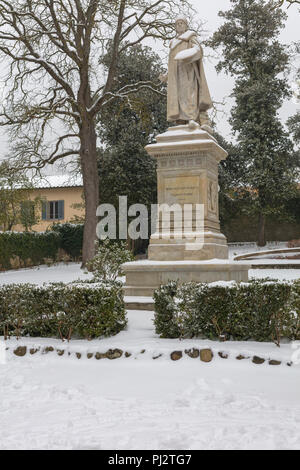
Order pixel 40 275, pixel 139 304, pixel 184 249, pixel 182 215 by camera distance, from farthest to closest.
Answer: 1. pixel 40 275
2. pixel 182 215
3. pixel 184 249
4. pixel 139 304

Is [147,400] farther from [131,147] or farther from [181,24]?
[131,147]

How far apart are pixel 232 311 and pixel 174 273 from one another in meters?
2.91

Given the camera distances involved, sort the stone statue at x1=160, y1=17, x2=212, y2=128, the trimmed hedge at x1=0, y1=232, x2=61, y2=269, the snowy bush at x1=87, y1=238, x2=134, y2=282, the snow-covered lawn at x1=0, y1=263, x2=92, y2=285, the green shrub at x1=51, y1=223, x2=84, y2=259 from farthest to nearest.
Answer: the green shrub at x1=51, y1=223, x2=84, y2=259
the trimmed hedge at x1=0, y1=232, x2=61, y2=269
the snow-covered lawn at x1=0, y1=263, x2=92, y2=285
the snowy bush at x1=87, y1=238, x2=134, y2=282
the stone statue at x1=160, y1=17, x2=212, y2=128

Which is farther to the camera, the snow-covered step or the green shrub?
the green shrub

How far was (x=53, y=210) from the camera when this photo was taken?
118 ft

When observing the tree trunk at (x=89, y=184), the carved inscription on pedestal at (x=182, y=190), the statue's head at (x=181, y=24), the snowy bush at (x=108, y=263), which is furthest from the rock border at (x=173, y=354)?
the tree trunk at (x=89, y=184)

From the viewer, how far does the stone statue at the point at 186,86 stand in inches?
414

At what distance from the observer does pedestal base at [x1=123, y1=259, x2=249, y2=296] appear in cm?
902

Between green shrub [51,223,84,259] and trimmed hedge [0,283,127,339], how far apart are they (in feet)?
61.7

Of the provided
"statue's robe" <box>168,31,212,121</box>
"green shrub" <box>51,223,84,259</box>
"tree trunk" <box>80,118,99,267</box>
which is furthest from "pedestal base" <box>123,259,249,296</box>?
"green shrub" <box>51,223,84,259</box>

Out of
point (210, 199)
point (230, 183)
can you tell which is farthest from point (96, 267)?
point (230, 183)

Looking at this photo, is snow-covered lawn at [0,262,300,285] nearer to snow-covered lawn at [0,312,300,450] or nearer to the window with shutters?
snow-covered lawn at [0,312,300,450]

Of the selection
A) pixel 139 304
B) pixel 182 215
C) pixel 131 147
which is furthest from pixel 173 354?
pixel 131 147

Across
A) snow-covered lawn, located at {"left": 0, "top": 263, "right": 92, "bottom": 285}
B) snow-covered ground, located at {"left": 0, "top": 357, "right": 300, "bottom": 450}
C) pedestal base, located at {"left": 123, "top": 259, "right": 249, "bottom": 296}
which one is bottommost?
snow-covered ground, located at {"left": 0, "top": 357, "right": 300, "bottom": 450}
